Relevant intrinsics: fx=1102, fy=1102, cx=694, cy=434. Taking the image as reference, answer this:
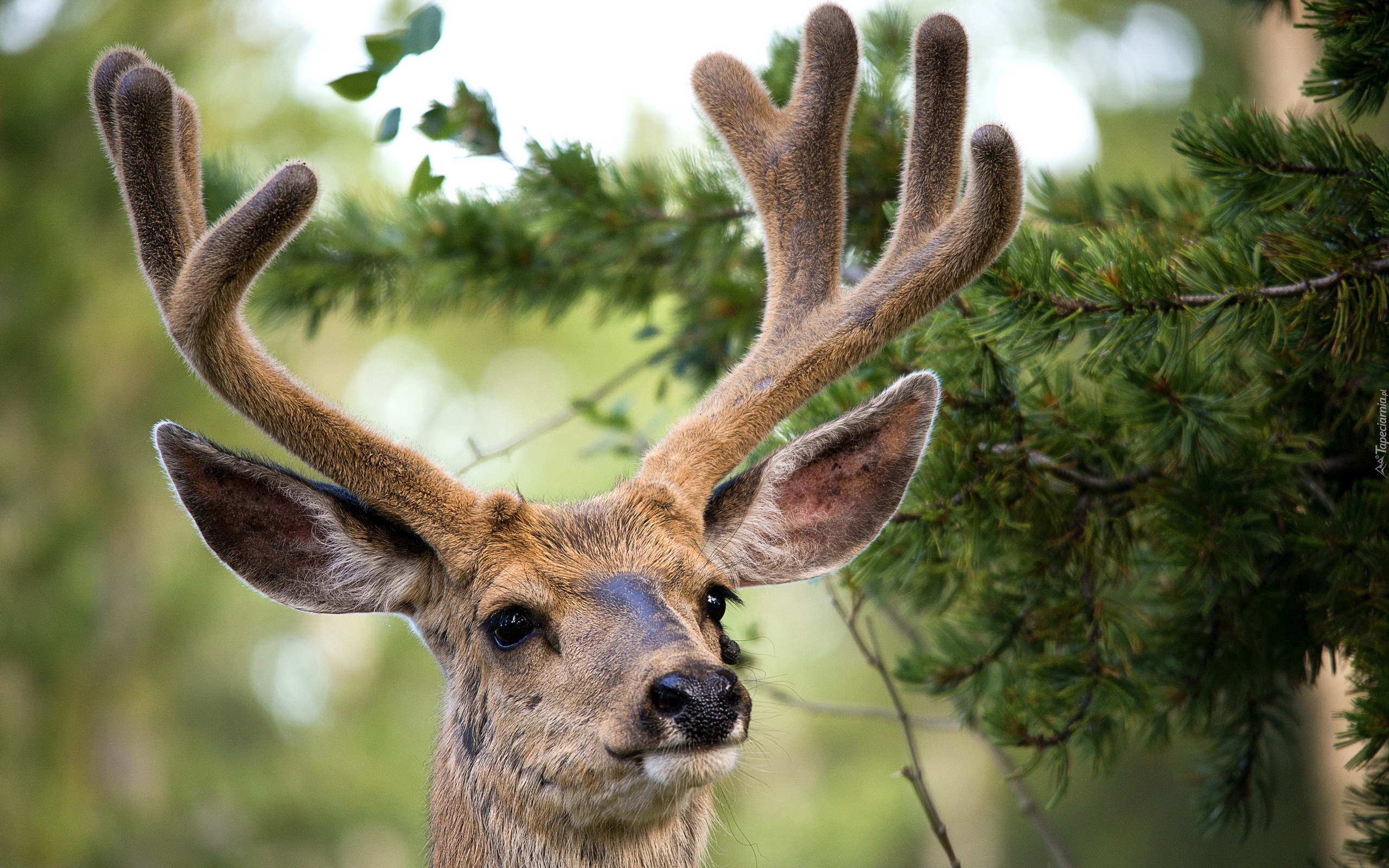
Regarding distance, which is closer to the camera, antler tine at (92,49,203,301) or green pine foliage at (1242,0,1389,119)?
antler tine at (92,49,203,301)

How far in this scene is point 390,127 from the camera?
3.91 m

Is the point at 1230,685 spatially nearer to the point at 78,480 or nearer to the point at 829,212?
the point at 829,212

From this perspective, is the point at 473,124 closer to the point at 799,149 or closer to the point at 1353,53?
the point at 799,149

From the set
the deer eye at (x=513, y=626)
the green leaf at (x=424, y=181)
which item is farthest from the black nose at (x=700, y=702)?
the green leaf at (x=424, y=181)

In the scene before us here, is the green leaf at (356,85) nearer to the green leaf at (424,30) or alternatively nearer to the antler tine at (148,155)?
the green leaf at (424,30)

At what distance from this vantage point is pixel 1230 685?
399cm

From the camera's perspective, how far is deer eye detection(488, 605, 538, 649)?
320cm

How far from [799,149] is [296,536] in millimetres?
2194

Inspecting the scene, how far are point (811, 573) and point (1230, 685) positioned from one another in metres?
1.61

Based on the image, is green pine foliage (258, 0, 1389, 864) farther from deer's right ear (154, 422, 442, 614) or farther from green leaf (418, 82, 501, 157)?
deer's right ear (154, 422, 442, 614)

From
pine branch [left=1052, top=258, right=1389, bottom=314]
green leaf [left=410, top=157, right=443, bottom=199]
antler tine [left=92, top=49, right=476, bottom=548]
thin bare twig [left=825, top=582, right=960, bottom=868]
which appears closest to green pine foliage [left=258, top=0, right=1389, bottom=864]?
pine branch [left=1052, top=258, right=1389, bottom=314]

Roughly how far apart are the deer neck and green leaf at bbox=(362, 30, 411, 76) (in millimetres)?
2092

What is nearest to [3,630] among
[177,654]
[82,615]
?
[82,615]

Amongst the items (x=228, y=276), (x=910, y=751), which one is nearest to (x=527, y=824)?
(x=910, y=751)
